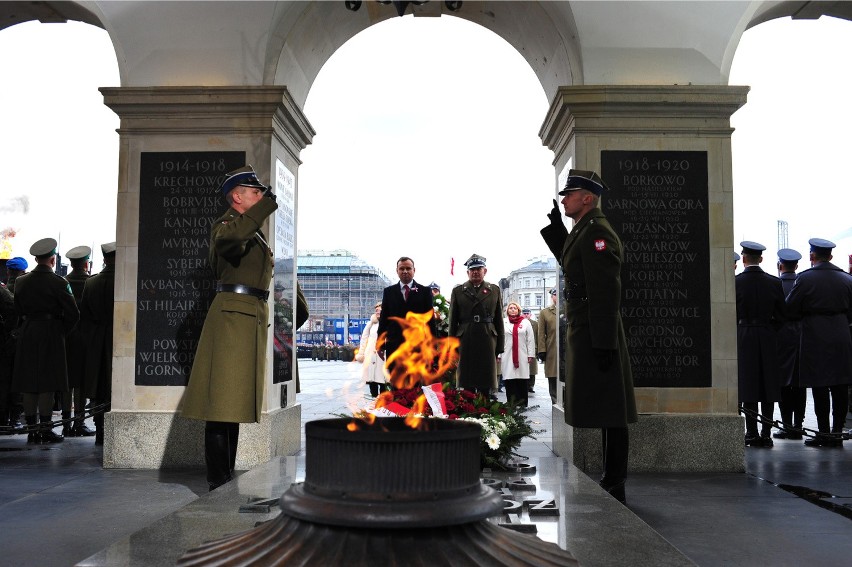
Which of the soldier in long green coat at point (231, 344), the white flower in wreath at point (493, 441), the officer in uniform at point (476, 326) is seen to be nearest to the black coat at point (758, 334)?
the officer in uniform at point (476, 326)

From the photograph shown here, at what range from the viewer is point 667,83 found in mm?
7336

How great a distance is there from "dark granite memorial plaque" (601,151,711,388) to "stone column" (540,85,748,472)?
12 mm

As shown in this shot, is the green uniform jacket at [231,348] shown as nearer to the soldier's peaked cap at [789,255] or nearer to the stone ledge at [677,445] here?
the stone ledge at [677,445]

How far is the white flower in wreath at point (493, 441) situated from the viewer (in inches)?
203

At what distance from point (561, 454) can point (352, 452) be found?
17.5ft

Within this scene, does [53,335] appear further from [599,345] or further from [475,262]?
[599,345]

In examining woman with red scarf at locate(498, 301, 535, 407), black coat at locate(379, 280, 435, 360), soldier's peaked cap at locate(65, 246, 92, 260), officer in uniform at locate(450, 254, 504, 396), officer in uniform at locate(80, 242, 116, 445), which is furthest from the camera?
woman with red scarf at locate(498, 301, 535, 407)

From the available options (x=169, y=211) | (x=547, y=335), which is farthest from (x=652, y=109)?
(x=547, y=335)

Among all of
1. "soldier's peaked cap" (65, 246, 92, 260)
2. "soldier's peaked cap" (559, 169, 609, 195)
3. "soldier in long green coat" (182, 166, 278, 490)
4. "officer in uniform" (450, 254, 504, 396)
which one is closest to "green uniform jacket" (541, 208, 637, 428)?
"soldier's peaked cap" (559, 169, 609, 195)

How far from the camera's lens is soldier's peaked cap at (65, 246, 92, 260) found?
1022 centimetres

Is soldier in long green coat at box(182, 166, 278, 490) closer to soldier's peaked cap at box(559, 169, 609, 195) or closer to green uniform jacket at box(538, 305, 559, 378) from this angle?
soldier's peaked cap at box(559, 169, 609, 195)

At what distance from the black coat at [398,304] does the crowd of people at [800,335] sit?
3679 mm

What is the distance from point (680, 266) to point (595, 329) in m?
2.33

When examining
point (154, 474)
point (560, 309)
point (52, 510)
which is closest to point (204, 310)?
point (154, 474)
